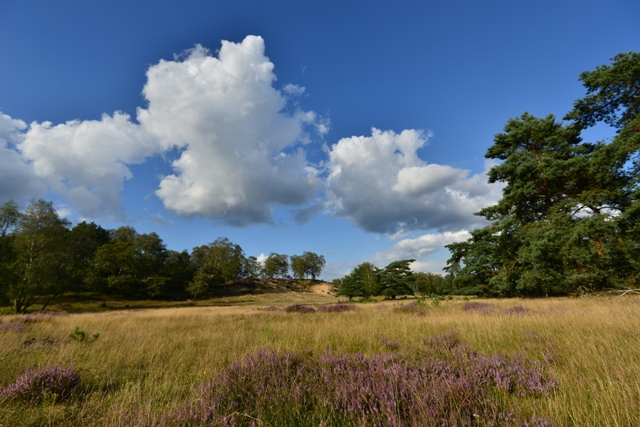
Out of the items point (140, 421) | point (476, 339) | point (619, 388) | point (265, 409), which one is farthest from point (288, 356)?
point (476, 339)

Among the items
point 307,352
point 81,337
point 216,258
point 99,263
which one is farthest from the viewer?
point 216,258

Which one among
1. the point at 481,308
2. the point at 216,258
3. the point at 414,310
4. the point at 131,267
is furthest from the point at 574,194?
the point at 216,258

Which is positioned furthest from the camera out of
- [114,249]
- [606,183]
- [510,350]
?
[114,249]

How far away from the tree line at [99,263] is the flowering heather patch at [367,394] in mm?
32258

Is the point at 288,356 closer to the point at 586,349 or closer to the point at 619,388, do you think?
the point at 619,388

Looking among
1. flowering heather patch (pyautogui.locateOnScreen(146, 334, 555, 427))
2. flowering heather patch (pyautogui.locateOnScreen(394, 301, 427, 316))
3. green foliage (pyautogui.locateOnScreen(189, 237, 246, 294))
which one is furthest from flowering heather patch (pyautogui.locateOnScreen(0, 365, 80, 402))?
green foliage (pyautogui.locateOnScreen(189, 237, 246, 294))

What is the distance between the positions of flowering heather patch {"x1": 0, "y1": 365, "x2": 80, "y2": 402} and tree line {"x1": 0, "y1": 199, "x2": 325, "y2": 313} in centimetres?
2971

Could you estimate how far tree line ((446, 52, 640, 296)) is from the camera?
1351 centimetres

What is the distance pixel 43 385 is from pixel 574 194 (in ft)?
78.8

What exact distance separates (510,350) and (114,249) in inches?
2376

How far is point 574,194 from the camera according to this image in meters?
16.1

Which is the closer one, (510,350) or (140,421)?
(140,421)

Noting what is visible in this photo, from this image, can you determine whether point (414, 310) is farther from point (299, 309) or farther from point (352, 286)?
point (352, 286)

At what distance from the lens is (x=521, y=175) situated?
17234 millimetres
